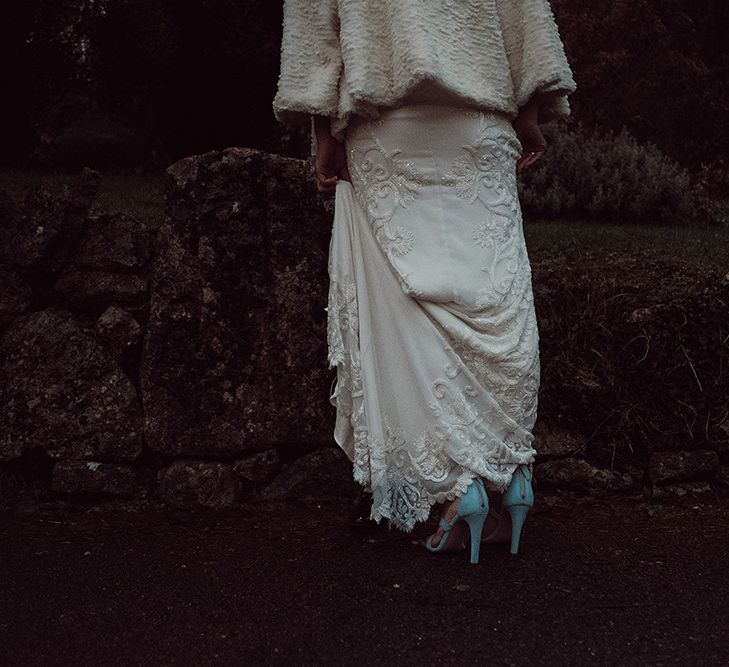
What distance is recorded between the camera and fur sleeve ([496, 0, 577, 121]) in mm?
2328

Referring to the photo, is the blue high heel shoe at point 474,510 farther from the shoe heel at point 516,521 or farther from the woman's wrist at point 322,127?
the woman's wrist at point 322,127

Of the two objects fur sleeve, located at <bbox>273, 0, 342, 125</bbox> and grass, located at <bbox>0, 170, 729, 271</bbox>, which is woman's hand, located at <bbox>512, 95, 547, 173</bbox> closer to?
fur sleeve, located at <bbox>273, 0, 342, 125</bbox>

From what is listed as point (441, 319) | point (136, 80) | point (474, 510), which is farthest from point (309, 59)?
point (136, 80)

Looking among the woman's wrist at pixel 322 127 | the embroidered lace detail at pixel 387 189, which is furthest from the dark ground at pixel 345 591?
the woman's wrist at pixel 322 127

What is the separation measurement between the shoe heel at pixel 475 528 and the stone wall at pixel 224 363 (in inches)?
31.5

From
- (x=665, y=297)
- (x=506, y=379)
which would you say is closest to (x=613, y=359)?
(x=665, y=297)

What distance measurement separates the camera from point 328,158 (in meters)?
2.57

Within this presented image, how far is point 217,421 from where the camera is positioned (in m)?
2.98

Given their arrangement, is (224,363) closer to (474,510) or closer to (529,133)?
(474,510)

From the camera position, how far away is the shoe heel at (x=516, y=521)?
2.38m

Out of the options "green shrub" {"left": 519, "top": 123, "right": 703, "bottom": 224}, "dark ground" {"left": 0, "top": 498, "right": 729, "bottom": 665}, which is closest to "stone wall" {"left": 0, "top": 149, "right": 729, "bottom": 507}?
"dark ground" {"left": 0, "top": 498, "right": 729, "bottom": 665}

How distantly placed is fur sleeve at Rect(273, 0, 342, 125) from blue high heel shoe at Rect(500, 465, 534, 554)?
3.81 ft

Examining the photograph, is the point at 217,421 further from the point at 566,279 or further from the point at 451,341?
the point at 566,279

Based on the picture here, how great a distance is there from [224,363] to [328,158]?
85 centimetres
